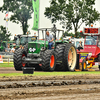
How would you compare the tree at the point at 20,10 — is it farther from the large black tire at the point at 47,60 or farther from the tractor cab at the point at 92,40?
the large black tire at the point at 47,60

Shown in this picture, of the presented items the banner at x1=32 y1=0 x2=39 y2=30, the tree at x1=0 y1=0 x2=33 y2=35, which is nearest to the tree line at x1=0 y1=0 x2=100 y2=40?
the tree at x1=0 y1=0 x2=33 y2=35

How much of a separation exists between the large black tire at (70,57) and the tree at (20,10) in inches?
1080

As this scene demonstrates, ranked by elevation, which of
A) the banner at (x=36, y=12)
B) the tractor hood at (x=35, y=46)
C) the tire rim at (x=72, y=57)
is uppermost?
the banner at (x=36, y=12)

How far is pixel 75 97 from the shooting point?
7.37m

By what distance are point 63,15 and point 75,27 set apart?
8.40 ft

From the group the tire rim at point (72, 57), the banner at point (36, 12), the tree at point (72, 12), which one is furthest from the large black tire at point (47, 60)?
the tree at point (72, 12)

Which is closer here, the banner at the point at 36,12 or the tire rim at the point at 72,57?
the tire rim at the point at 72,57

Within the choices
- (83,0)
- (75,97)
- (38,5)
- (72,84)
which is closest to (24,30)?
(83,0)

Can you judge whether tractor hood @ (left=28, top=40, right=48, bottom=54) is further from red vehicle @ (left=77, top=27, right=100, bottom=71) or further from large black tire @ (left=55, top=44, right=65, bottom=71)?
red vehicle @ (left=77, top=27, right=100, bottom=71)

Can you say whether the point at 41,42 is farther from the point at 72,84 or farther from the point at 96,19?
the point at 96,19

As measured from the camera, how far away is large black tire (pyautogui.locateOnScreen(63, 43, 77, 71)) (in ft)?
57.5

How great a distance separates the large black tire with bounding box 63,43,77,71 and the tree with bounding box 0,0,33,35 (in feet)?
90.0

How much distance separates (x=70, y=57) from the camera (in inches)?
731

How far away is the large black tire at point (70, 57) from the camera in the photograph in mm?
17516
